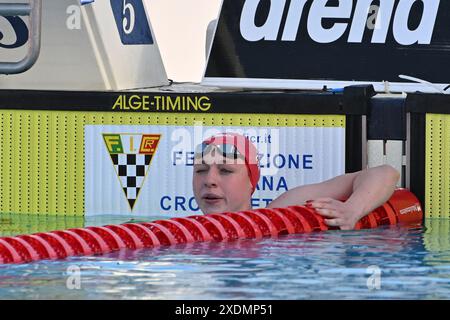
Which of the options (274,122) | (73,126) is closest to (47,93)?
(73,126)

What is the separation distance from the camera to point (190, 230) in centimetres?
764

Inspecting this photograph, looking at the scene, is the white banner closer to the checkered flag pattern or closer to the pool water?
the checkered flag pattern

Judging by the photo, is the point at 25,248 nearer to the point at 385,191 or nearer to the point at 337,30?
the point at 385,191

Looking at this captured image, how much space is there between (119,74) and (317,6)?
1408 millimetres

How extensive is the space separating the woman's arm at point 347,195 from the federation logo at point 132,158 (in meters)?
0.89

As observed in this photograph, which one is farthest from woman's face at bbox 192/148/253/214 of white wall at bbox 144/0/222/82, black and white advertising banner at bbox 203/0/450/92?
white wall at bbox 144/0/222/82

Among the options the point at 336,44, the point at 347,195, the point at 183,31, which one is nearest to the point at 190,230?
the point at 347,195

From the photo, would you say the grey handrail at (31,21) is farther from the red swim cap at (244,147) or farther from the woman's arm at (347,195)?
the woman's arm at (347,195)

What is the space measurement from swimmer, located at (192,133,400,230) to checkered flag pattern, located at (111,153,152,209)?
0.67 metres

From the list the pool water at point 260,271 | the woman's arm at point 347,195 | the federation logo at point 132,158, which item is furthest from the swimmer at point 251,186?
the federation logo at point 132,158

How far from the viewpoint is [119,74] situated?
9.51m

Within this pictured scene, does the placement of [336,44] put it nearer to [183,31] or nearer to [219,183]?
[219,183]

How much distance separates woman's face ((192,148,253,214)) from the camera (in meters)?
8.05
